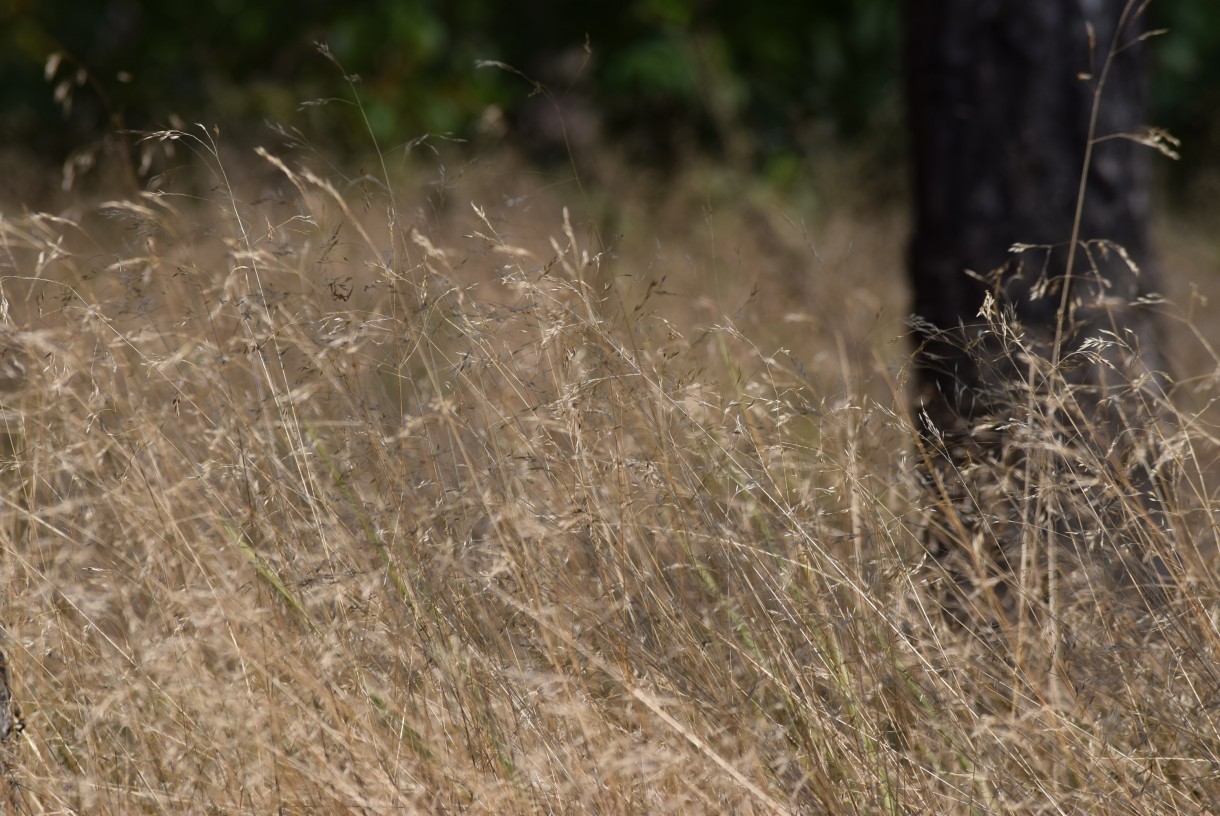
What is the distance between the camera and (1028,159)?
107 inches

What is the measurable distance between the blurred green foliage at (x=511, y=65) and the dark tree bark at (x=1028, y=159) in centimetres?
504

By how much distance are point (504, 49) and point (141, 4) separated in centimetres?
309

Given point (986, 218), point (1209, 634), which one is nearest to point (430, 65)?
point (986, 218)

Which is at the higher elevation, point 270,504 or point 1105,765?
point 270,504

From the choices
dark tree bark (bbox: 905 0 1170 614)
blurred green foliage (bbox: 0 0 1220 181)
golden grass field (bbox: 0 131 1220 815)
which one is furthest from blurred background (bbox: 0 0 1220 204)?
golden grass field (bbox: 0 131 1220 815)

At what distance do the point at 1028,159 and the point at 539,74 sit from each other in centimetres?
703

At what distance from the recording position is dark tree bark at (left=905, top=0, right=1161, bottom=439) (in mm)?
2656

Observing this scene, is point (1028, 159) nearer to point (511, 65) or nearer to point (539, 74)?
point (511, 65)

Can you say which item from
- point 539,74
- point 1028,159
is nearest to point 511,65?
point 539,74

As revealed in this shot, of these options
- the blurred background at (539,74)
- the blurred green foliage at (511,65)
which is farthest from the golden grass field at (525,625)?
the blurred green foliage at (511,65)

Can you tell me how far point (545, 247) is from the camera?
5.50 meters

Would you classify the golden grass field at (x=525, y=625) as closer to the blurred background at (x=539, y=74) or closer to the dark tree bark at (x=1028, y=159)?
the dark tree bark at (x=1028, y=159)

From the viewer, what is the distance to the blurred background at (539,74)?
27.3ft

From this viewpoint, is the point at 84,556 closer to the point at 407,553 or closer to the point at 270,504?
the point at 270,504
